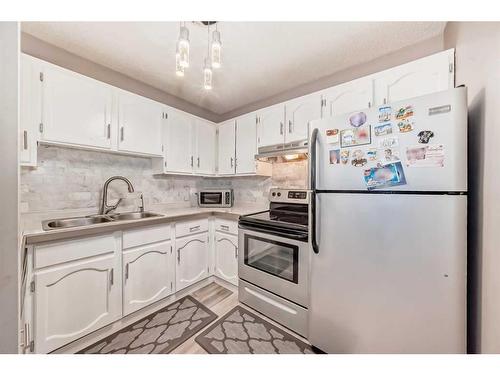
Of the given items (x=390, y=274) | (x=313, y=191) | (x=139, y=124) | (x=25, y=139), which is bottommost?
(x=390, y=274)

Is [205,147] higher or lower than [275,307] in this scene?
higher

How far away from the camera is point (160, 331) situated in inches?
56.5

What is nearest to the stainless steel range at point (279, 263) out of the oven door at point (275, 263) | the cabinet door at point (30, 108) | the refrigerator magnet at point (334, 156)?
the oven door at point (275, 263)

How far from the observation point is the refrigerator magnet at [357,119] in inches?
41.6

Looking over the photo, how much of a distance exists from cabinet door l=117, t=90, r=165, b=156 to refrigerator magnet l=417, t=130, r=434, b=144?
6.61 feet

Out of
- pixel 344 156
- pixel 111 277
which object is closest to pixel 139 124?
pixel 111 277

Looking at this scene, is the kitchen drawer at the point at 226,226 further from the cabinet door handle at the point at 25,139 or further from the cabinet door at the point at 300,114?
the cabinet door handle at the point at 25,139

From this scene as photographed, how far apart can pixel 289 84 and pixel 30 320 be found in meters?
2.67

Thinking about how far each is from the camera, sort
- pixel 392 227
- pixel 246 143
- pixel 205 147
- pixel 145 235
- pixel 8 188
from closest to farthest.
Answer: pixel 8 188
pixel 392 227
pixel 145 235
pixel 246 143
pixel 205 147

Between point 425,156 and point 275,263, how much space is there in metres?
1.16

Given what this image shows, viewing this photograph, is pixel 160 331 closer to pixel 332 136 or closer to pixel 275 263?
pixel 275 263

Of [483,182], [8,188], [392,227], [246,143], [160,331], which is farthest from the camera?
[246,143]
